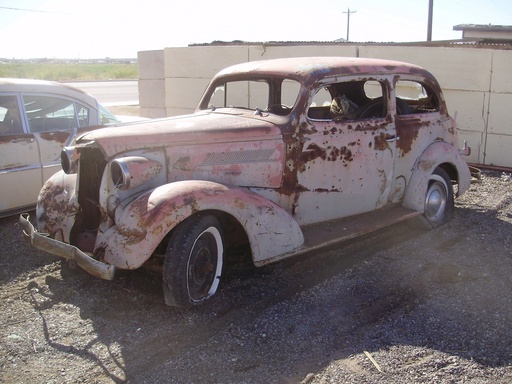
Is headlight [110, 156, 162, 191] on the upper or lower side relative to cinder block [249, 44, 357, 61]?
lower

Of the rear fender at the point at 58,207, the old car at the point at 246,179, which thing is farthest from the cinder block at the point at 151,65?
the rear fender at the point at 58,207

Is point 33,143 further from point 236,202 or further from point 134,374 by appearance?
point 134,374

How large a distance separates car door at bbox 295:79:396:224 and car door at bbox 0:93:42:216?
3103 mm

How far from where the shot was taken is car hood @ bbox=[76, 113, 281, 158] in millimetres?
4301

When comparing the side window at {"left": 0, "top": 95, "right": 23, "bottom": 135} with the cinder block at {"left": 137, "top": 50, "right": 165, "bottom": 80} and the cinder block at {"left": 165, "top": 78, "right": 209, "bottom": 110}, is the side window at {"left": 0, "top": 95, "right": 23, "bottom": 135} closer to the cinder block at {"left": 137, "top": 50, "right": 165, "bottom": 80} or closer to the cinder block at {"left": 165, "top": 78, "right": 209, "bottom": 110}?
the cinder block at {"left": 165, "top": 78, "right": 209, "bottom": 110}

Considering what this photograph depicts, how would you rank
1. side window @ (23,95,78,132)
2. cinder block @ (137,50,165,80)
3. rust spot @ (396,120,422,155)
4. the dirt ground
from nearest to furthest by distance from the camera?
the dirt ground → rust spot @ (396,120,422,155) → side window @ (23,95,78,132) → cinder block @ (137,50,165,80)

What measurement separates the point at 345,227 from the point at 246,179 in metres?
1.16

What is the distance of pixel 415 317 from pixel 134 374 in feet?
6.68

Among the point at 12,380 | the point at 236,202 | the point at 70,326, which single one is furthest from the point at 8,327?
the point at 236,202

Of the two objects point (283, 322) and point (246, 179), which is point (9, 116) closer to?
point (246, 179)

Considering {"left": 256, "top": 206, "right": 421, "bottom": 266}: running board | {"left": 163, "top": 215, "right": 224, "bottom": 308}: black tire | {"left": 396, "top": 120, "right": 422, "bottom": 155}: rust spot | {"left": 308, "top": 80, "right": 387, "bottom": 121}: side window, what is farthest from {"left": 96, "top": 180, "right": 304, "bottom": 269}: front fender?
{"left": 396, "top": 120, "right": 422, "bottom": 155}: rust spot

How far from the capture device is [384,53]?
10016 millimetres

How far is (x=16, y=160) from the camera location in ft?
20.2

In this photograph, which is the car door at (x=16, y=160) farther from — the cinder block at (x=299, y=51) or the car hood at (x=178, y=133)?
the cinder block at (x=299, y=51)
